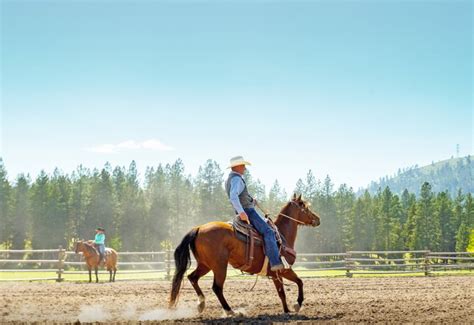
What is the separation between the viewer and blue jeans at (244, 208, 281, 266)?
9.62 m

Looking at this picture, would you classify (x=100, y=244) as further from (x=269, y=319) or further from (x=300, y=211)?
(x=269, y=319)

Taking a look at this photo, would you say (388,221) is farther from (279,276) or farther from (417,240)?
(279,276)

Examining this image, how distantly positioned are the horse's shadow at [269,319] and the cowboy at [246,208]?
895mm

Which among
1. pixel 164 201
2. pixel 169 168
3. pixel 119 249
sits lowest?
pixel 119 249

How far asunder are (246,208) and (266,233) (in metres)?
0.62

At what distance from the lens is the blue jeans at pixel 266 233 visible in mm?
9617

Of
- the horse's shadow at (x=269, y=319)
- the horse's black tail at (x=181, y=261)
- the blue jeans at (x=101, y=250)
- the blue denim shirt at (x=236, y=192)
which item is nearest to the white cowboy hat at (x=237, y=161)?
the blue denim shirt at (x=236, y=192)

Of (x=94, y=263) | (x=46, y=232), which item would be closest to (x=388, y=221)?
(x=46, y=232)

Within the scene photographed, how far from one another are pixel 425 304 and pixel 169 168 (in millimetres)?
68986

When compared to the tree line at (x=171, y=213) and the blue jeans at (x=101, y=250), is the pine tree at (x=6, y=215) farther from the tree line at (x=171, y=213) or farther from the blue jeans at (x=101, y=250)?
the blue jeans at (x=101, y=250)

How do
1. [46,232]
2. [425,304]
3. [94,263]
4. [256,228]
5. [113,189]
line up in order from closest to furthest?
[256,228]
[425,304]
[94,263]
[46,232]
[113,189]

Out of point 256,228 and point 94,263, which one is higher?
point 256,228

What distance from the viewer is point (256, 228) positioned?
9.76 meters

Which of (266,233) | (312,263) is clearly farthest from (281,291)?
(312,263)
